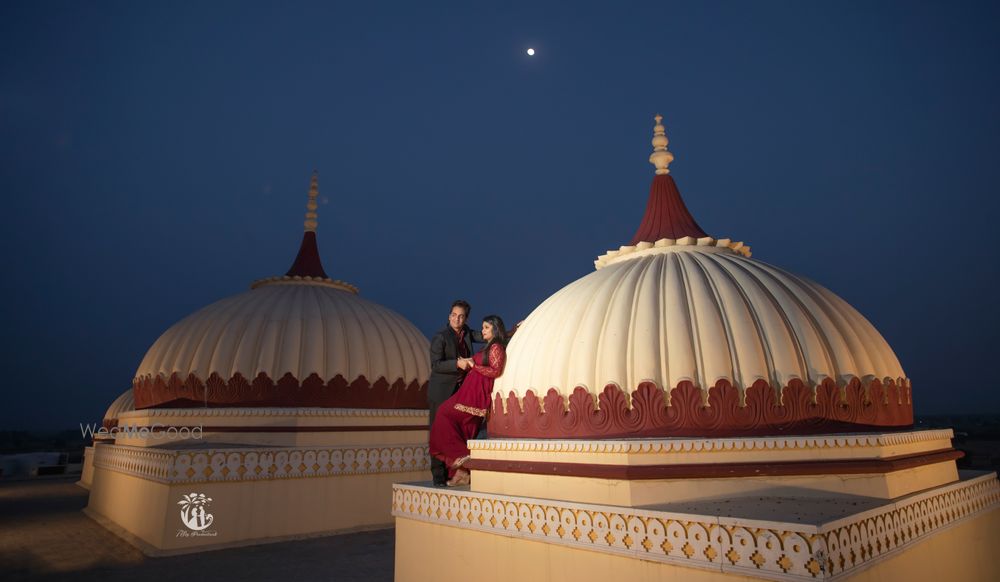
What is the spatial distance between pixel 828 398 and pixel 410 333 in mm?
11494

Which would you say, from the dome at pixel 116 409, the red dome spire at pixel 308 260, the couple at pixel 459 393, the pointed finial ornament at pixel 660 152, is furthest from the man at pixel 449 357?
the dome at pixel 116 409

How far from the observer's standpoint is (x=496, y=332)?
22.7 ft

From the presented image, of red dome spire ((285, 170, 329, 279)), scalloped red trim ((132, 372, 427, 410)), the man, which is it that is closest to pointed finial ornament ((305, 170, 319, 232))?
red dome spire ((285, 170, 329, 279))

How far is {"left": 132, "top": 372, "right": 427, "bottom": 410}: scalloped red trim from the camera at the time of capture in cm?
1225

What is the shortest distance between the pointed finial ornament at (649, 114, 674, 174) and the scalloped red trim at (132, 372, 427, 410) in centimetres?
835

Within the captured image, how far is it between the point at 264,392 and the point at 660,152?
9835 mm

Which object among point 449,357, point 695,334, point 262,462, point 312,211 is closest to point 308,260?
point 312,211

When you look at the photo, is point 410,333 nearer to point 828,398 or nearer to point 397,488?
point 397,488

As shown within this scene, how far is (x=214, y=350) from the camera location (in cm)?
1273

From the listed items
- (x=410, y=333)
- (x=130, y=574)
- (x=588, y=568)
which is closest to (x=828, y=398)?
(x=588, y=568)

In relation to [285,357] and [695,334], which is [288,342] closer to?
[285,357]

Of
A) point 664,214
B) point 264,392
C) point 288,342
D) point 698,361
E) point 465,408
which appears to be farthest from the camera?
point 288,342

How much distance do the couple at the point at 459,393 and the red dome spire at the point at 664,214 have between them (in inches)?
119

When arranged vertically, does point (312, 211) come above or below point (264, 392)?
above
